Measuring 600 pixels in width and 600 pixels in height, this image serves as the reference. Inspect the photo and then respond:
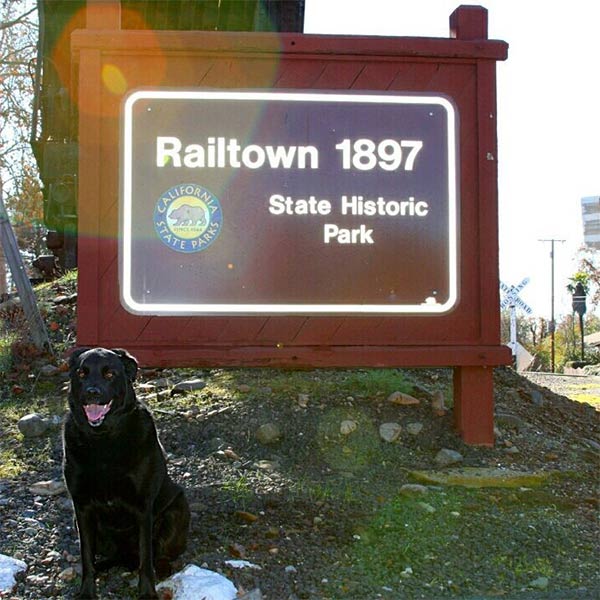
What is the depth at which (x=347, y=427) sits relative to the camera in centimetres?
561

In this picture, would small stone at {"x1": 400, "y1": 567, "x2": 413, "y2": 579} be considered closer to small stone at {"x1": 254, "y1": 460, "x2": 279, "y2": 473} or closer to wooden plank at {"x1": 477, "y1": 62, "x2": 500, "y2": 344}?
small stone at {"x1": 254, "y1": 460, "x2": 279, "y2": 473}

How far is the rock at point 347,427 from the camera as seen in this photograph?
18.4 ft

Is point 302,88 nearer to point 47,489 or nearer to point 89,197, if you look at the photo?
point 89,197

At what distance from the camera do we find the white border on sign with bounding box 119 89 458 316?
5.49m

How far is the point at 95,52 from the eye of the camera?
5.61m

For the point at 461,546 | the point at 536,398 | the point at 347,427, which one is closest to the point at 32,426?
the point at 347,427

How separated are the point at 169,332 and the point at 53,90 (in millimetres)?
5366

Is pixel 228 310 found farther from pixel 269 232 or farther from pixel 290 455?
pixel 290 455

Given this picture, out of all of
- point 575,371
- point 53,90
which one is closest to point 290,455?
point 53,90

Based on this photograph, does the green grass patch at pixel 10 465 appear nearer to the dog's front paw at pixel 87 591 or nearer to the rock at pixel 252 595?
the dog's front paw at pixel 87 591

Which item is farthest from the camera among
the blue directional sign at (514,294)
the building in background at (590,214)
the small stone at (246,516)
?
the building in background at (590,214)

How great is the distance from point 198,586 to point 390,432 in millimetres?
2117

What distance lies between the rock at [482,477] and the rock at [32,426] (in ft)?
8.24

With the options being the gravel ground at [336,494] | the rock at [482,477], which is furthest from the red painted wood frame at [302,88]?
the gravel ground at [336,494]
